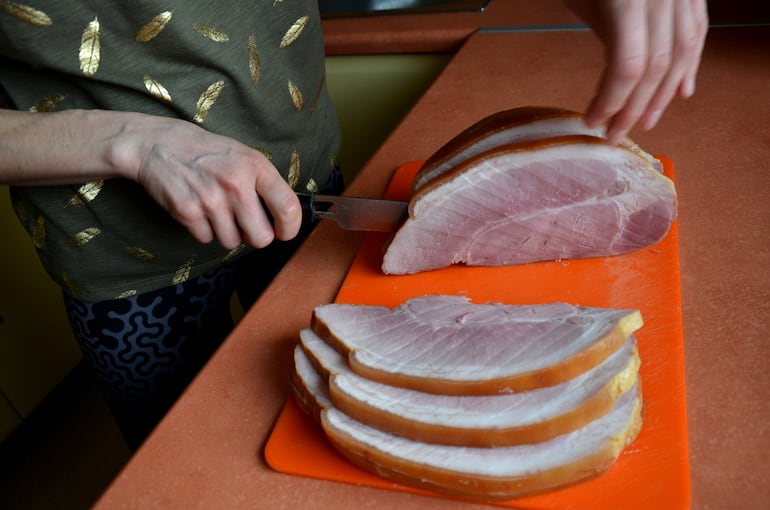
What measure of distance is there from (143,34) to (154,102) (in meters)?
0.12

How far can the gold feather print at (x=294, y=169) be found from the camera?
1473 millimetres

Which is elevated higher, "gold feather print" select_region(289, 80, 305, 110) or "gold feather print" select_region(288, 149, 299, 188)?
"gold feather print" select_region(289, 80, 305, 110)

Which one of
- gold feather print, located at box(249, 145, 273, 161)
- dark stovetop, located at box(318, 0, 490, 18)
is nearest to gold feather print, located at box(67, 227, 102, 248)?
gold feather print, located at box(249, 145, 273, 161)

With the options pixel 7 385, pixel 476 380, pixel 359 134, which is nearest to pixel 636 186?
pixel 476 380

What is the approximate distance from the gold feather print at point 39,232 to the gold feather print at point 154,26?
0.40 metres

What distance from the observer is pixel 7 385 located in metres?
2.55

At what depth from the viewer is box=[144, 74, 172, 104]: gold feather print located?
118cm

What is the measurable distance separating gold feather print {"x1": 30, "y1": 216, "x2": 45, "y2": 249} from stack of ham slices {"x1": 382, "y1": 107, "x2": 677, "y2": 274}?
650mm

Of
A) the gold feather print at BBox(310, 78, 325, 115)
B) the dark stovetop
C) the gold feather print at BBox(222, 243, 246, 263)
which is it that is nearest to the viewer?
the gold feather print at BBox(222, 243, 246, 263)

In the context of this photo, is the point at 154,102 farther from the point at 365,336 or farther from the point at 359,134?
the point at 359,134

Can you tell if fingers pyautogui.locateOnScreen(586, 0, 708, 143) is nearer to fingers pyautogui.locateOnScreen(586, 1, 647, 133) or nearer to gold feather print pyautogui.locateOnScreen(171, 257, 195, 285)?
fingers pyautogui.locateOnScreen(586, 1, 647, 133)

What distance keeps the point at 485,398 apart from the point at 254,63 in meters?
0.78

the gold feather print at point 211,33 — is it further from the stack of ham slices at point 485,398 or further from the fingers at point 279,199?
the stack of ham slices at point 485,398

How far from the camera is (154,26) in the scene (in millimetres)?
1150
